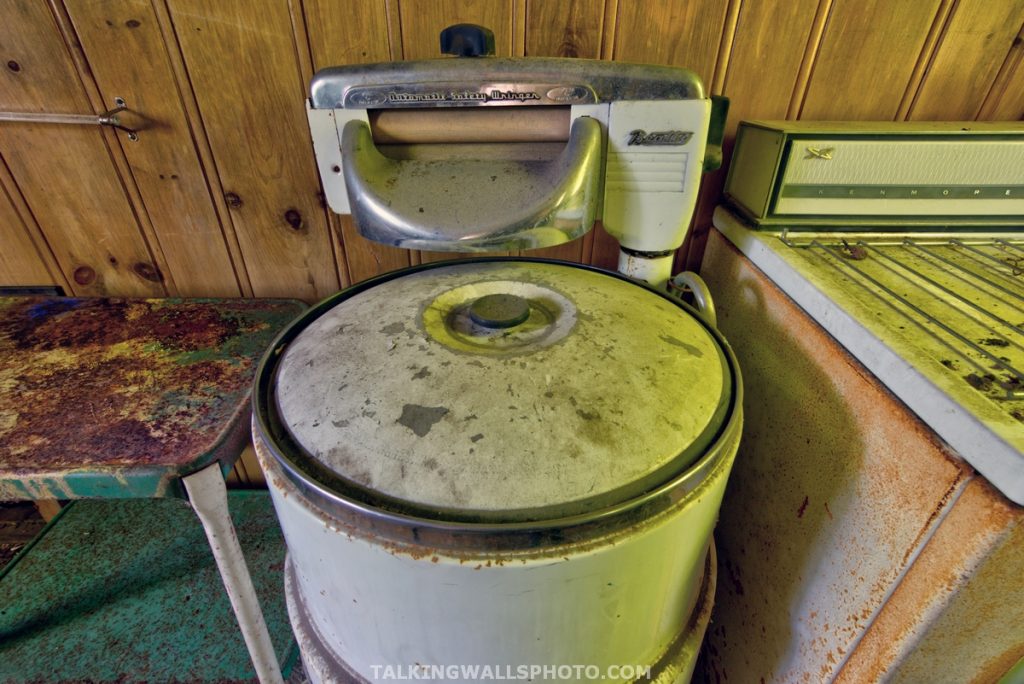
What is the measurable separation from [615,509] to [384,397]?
27cm

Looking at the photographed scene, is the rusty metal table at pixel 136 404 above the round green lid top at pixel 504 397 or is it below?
below

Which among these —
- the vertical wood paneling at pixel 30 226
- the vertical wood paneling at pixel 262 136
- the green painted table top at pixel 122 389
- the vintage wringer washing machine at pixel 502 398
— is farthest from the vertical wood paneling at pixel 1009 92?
the vertical wood paneling at pixel 30 226

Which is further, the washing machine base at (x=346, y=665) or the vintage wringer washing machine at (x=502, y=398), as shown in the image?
the washing machine base at (x=346, y=665)

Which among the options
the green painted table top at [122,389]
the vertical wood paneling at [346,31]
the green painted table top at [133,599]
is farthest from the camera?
the green painted table top at [133,599]

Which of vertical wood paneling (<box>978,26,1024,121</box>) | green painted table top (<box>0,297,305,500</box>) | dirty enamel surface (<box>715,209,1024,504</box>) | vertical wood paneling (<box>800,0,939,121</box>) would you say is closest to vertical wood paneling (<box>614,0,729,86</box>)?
vertical wood paneling (<box>800,0,939,121</box>)

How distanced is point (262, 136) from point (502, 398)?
0.76 metres

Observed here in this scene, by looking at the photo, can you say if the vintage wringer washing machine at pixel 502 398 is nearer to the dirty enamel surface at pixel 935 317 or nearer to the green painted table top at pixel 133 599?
the dirty enamel surface at pixel 935 317

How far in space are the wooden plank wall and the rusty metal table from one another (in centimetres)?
19

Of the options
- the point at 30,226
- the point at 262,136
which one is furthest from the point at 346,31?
the point at 30,226

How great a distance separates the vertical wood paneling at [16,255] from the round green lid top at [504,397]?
82 cm

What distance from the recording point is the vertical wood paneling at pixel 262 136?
838 mm

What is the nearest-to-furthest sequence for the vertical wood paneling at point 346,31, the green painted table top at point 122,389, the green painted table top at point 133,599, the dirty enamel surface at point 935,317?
the dirty enamel surface at point 935,317 → the green painted table top at point 122,389 → the vertical wood paneling at point 346,31 → the green painted table top at point 133,599

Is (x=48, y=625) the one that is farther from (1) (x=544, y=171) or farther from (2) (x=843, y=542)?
(2) (x=843, y=542)

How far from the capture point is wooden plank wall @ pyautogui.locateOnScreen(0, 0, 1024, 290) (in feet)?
2.75
